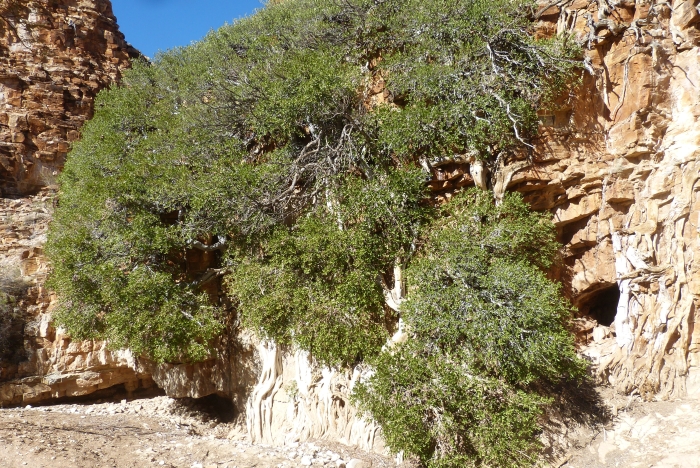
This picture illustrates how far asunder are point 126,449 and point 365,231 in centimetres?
642

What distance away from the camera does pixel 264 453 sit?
9.55 meters

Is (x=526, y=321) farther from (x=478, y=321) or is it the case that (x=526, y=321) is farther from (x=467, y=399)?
(x=467, y=399)

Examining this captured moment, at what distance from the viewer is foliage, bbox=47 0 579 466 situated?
343 inches

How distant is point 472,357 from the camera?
881 centimetres

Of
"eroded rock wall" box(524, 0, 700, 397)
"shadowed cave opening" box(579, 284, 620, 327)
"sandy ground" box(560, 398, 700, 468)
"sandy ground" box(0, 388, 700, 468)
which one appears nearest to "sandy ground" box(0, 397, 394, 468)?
"sandy ground" box(0, 388, 700, 468)

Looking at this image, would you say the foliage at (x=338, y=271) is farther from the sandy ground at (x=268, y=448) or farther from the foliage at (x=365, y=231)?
the sandy ground at (x=268, y=448)

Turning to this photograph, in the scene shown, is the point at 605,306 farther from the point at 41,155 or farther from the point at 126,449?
the point at 41,155

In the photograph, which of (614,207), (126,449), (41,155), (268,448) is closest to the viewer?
(126,449)

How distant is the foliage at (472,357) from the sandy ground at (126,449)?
1.76 meters

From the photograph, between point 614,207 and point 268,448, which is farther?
point 614,207

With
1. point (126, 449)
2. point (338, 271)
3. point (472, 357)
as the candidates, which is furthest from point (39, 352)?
point (472, 357)

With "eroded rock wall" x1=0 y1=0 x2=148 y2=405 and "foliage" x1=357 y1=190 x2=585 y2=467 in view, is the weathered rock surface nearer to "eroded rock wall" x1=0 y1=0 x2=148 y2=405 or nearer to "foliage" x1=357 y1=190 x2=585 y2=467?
"eroded rock wall" x1=0 y1=0 x2=148 y2=405

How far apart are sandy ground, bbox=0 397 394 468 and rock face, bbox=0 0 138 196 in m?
8.87

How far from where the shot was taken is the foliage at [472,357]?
832 cm
